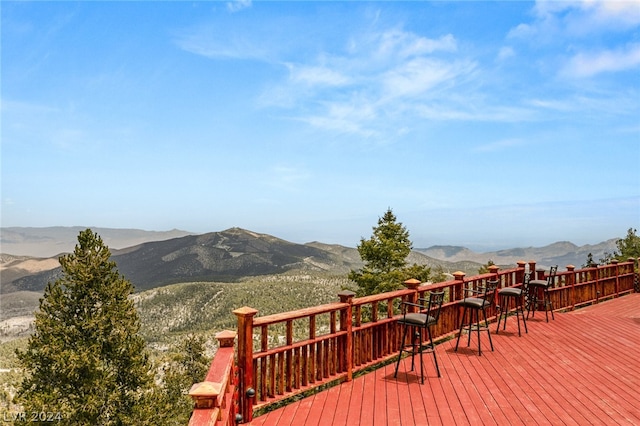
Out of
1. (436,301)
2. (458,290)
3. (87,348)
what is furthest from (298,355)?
(87,348)

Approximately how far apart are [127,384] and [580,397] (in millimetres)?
24780

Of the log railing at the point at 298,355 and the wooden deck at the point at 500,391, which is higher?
the log railing at the point at 298,355

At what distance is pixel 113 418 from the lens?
23000 millimetres

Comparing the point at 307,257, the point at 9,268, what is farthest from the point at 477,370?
the point at 9,268

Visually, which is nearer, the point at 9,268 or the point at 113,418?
the point at 113,418

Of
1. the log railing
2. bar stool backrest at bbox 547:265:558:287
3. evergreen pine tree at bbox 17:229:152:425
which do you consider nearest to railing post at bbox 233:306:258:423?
the log railing

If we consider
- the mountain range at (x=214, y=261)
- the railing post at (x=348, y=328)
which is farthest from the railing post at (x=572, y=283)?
the mountain range at (x=214, y=261)

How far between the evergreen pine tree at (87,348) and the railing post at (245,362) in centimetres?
2009

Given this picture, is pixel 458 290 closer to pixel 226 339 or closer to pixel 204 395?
pixel 226 339

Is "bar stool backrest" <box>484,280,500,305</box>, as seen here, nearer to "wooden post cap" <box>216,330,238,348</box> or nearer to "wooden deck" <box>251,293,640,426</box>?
"wooden deck" <box>251,293,640,426</box>

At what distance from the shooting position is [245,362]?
4.82 meters

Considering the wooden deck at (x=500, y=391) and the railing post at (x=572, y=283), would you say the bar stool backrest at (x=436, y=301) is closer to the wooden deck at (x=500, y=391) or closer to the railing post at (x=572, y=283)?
the wooden deck at (x=500, y=391)

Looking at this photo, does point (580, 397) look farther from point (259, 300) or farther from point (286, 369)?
point (259, 300)

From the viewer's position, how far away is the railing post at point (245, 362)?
4.73 m
